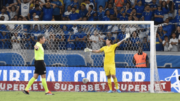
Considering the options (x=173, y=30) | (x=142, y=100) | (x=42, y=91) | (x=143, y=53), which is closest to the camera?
(x=142, y=100)

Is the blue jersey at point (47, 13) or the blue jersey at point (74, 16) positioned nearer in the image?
the blue jersey at point (74, 16)

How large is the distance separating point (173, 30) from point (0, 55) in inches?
275

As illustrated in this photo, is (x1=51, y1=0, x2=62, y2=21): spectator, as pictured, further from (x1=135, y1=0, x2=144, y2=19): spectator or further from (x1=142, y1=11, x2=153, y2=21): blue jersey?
(x1=142, y1=11, x2=153, y2=21): blue jersey

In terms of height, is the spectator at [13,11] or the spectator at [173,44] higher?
the spectator at [13,11]

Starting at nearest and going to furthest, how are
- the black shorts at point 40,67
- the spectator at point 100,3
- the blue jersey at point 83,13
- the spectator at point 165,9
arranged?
the black shorts at point 40,67, the blue jersey at point 83,13, the spectator at point 165,9, the spectator at point 100,3

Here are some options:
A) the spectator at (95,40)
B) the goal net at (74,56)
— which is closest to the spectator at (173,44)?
the goal net at (74,56)

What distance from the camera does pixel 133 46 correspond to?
12.6 meters

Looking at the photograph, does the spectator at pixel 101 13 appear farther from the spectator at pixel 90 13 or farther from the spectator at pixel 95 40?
the spectator at pixel 95 40

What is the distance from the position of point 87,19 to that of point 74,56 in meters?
2.84

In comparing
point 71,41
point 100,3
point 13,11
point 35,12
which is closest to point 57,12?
point 35,12

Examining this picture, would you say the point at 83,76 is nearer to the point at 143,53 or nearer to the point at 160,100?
the point at 143,53

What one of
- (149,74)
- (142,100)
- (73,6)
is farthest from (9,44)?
(142,100)

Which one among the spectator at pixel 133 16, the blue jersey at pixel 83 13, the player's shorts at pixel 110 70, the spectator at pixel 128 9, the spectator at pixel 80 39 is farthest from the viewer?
the blue jersey at pixel 83 13

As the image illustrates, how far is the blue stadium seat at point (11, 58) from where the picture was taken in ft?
42.0
